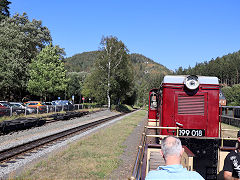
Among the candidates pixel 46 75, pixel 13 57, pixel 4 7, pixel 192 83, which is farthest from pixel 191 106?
pixel 4 7

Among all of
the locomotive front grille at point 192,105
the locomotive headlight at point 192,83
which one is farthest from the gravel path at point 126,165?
the locomotive headlight at point 192,83

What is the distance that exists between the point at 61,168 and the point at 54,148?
3685 millimetres

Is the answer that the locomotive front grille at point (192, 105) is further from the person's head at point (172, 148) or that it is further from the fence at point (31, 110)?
the fence at point (31, 110)

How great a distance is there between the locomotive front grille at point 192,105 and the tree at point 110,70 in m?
38.4

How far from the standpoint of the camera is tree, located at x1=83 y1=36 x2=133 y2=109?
4797 centimetres

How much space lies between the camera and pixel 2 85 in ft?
126

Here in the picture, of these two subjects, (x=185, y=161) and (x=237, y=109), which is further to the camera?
(x=237, y=109)

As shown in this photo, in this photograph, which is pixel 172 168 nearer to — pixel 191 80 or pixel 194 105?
pixel 191 80

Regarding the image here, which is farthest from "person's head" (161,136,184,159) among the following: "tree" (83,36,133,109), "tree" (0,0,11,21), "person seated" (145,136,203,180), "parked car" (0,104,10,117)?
"tree" (0,0,11,21)

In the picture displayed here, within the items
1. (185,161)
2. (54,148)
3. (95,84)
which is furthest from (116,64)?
(185,161)

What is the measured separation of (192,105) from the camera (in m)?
8.88

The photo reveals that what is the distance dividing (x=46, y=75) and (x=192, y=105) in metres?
36.1

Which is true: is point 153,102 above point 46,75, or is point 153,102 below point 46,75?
below

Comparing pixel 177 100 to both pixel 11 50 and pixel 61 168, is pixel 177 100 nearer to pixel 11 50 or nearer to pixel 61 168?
pixel 61 168
